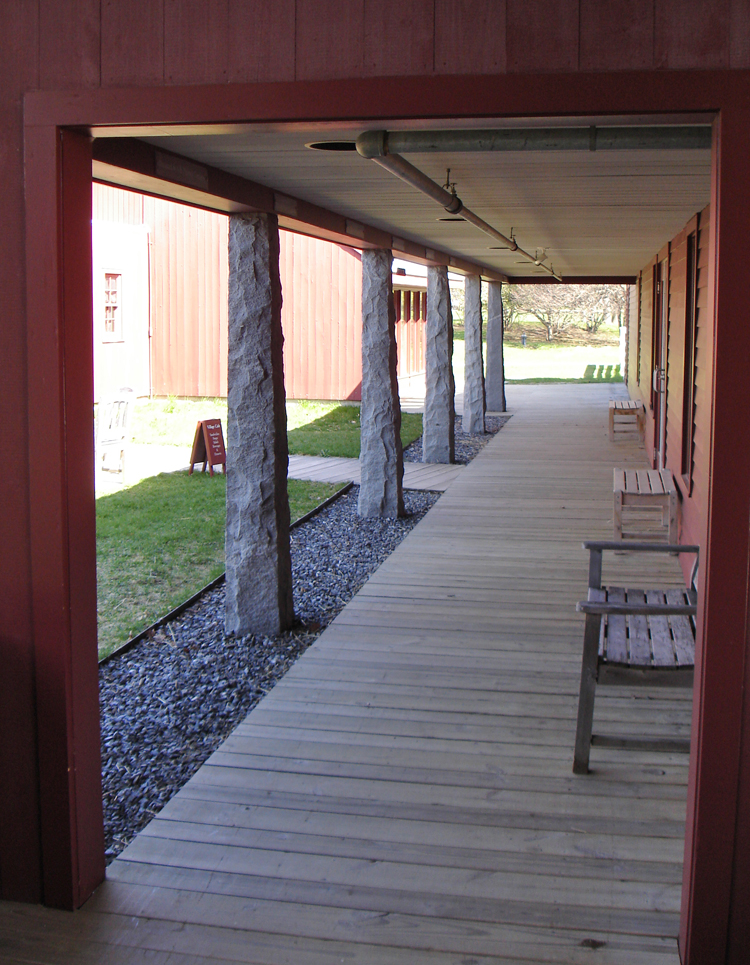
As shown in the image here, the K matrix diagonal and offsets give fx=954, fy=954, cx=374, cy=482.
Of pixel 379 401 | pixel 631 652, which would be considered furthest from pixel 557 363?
pixel 631 652

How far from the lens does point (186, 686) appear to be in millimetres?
4598

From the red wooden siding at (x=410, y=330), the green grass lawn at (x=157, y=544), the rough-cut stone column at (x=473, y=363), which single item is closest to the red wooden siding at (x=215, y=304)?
the rough-cut stone column at (x=473, y=363)

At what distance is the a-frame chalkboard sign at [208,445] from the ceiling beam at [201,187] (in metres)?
3.81

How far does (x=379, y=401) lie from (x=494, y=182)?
3420 mm

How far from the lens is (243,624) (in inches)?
208

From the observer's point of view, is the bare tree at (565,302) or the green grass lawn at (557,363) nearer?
the green grass lawn at (557,363)

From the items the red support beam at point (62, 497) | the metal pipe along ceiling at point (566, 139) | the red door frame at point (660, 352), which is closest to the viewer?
the red support beam at point (62, 497)

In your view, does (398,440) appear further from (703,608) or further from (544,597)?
(703,608)

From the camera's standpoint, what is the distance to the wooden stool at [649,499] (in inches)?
256

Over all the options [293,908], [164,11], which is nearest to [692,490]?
[293,908]

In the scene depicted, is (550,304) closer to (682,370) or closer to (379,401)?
(379,401)

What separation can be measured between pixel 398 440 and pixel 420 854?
5573 millimetres

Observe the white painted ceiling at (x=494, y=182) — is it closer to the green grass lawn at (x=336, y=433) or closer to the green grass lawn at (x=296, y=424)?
the green grass lawn at (x=336, y=433)

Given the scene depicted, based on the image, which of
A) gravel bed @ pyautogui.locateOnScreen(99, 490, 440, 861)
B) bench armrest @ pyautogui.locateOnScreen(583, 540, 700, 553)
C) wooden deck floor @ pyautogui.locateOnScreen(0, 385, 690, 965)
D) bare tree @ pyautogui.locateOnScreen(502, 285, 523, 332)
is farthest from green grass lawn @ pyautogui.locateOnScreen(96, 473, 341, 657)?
bare tree @ pyautogui.locateOnScreen(502, 285, 523, 332)
